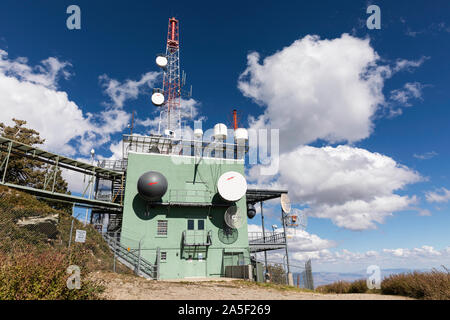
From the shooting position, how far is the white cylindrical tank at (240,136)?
30188mm

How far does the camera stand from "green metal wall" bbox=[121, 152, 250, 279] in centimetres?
2453

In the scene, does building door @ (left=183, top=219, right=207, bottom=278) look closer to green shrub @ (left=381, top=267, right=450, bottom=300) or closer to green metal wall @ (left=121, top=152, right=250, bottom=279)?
green metal wall @ (left=121, top=152, right=250, bottom=279)

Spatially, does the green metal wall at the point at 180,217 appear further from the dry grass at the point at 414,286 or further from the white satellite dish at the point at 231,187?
the dry grass at the point at 414,286

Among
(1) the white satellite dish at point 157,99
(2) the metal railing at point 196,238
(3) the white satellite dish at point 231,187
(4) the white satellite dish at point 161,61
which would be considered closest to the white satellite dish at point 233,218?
(3) the white satellite dish at point 231,187

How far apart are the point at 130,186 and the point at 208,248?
366 inches

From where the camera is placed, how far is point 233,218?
25922 millimetres

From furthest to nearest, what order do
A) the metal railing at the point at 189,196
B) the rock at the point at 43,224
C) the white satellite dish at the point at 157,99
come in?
the white satellite dish at the point at 157,99
the metal railing at the point at 189,196
the rock at the point at 43,224

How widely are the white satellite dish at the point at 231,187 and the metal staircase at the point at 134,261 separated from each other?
7687mm

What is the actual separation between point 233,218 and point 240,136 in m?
9.21

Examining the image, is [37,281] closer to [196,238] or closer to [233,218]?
[196,238]

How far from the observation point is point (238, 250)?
2650cm

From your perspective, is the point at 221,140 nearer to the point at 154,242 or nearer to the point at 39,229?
the point at 154,242
